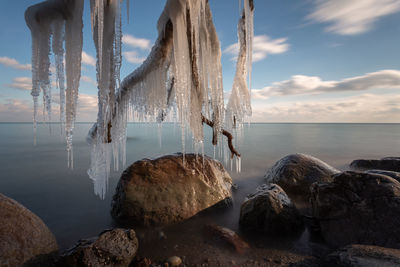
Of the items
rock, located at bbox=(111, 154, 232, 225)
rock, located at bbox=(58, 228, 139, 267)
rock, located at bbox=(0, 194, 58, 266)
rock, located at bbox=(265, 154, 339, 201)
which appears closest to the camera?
rock, located at bbox=(0, 194, 58, 266)

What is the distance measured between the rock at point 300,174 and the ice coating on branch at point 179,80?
11.0 feet

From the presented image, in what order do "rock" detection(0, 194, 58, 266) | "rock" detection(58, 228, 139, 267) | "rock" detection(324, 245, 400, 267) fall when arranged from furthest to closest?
"rock" detection(58, 228, 139, 267), "rock" detection(0, 194, 58, 266), "rock" detection(324, 245, 400, 267)

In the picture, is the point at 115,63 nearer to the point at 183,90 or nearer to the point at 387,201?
the point at 183,90

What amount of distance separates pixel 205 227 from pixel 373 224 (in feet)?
8.72

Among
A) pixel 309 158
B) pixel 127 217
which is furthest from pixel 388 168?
pixel 127 217

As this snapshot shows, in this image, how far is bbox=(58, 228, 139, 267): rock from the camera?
2236 mm

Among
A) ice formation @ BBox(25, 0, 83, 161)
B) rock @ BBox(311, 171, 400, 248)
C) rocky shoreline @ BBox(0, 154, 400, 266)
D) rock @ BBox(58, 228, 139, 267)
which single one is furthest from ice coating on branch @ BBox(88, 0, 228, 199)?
rock @ BBox(311, 171, 400, 248)

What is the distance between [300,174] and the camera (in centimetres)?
540

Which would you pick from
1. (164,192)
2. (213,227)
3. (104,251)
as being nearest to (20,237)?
(104,251)

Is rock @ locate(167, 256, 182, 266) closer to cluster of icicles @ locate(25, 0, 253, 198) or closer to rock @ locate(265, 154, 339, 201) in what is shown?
cluster of icicles @ locate(25, 0, 253, 198)

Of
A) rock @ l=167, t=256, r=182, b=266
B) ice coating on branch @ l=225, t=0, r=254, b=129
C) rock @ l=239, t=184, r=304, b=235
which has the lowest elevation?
rock @ l=167, t=256, r=182, b=266

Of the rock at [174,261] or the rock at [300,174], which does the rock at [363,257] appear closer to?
the rock at [174,261]

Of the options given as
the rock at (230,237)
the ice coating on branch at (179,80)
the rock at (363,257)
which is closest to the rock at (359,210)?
the rock at (363,257)

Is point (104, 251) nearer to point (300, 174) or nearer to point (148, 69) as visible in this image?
point (148, 69)
